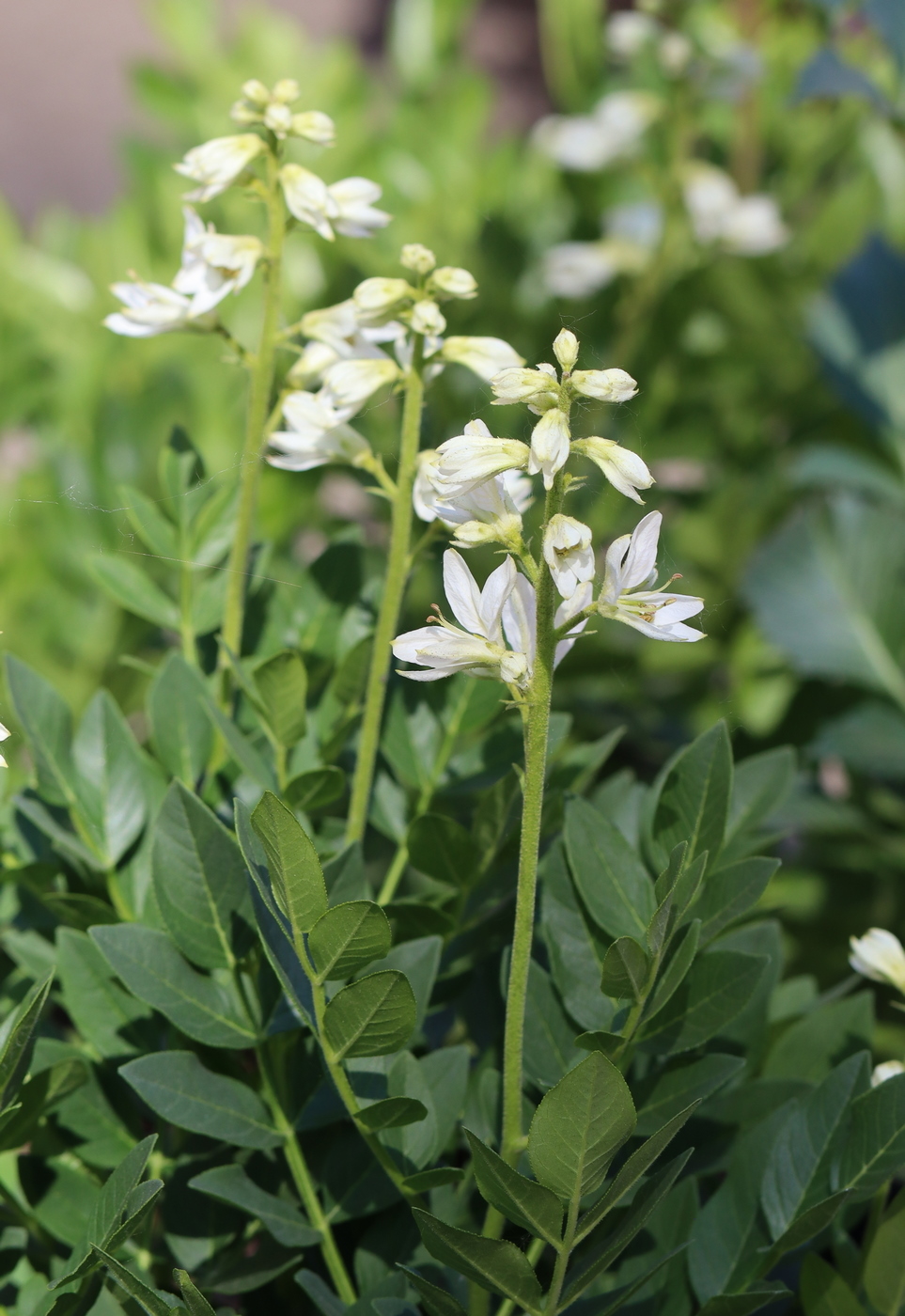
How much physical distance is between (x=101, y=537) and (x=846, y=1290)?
2.67ft

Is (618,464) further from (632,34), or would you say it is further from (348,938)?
(632,34)

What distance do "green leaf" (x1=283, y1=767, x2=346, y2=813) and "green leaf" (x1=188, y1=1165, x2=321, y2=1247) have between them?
5.4 inches

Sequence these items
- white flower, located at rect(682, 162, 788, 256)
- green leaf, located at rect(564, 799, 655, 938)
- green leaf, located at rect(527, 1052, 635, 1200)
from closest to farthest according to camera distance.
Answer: green leaf, located at rect(527, 1052, 635, 1200), green leaf, located at rect(564, 799, 655, 938), white flower, located at rect(682, 162, 788, 256)

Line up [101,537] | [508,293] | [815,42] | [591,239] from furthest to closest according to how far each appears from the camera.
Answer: [815,42]
[591,239]
[508,293]
[101,537]

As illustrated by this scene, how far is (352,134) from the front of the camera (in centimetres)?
158

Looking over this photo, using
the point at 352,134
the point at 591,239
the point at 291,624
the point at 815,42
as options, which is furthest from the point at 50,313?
the point at 815,42

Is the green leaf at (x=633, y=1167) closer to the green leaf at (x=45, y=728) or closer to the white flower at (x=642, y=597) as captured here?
the white flower at (x=642, y=597)

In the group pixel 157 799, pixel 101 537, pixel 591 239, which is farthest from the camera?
pixel 591 239

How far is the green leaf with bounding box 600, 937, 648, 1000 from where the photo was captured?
1.19 ft

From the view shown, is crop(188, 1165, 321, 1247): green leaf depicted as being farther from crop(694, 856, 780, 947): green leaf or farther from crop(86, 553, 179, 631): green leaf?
crop(86, 553, 179, 631): green leaf

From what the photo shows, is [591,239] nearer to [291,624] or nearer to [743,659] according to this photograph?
[743,659]

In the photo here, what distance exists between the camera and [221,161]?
520 mm

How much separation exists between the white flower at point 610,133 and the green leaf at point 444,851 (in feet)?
3.71

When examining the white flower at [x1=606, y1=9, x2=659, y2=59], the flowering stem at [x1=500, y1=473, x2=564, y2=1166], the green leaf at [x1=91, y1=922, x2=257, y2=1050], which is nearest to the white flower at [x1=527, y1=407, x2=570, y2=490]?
the flowering stem at [x1=500, y1=473, x2=564, y2=1166]
